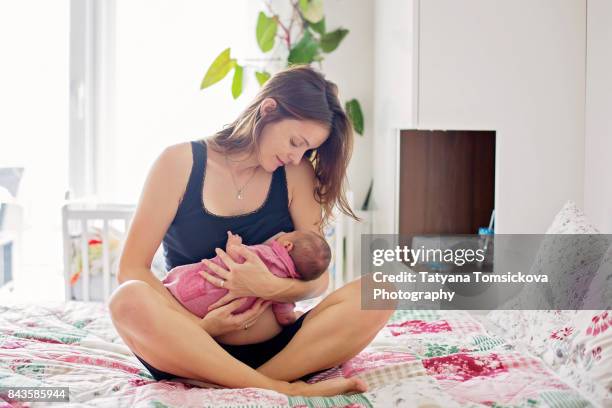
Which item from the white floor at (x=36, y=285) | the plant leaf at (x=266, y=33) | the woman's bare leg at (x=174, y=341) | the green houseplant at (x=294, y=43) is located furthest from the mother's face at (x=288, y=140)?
the white floor at (x=36, y=285)

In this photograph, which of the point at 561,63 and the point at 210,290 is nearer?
the point at 210,290

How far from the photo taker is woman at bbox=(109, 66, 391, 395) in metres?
1.23

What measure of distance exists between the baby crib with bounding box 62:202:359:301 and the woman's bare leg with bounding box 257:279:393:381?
121cm

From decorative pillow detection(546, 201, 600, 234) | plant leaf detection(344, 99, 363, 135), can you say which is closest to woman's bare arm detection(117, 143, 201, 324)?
decorative pillow detection(546, 201, 600, 234)

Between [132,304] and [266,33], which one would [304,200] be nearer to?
[132,304]

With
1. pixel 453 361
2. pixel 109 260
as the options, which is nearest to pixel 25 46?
Answer: pixel 109 260

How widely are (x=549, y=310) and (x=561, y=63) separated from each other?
3.89ft

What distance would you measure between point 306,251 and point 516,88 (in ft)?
4.61

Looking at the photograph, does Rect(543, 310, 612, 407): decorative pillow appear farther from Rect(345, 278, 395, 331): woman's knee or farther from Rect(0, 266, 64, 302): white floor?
Rect(0, 266, 64, 302): white floor

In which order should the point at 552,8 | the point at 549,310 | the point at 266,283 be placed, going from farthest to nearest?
the point at 552,8
the point at 549,310
the point at 266,283

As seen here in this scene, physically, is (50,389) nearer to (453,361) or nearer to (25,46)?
(453,361)

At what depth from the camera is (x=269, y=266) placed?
Result: 135 cm

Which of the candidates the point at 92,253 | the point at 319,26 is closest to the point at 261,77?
the point at 319,26

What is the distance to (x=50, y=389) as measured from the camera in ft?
3.93
